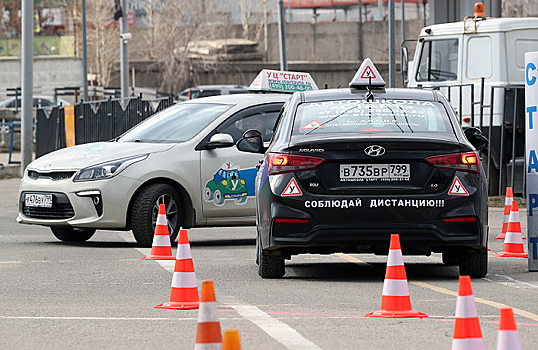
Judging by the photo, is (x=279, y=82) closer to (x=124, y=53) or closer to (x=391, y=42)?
(x=391, y=42)

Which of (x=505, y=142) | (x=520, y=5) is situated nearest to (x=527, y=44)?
(x=505, y=142)

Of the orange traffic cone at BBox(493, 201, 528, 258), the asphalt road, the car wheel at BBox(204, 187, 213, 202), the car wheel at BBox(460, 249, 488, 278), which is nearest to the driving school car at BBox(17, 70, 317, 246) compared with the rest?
the car wheel at BBox(204, 187, 213, 202)

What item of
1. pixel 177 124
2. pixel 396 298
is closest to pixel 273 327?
pixel 396 298

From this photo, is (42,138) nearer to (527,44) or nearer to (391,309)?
(527,44)

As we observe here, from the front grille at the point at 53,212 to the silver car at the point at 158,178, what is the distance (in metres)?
0.01

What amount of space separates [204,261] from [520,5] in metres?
59.5

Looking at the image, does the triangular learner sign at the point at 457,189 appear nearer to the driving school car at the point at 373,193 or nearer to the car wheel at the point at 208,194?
the driving school car at the point at 373,193

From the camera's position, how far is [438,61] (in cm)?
1847

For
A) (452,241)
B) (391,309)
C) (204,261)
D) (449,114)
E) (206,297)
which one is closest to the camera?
(206,297)

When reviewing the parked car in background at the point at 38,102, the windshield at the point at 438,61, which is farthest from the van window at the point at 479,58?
the parked car in background at the point at 38,102

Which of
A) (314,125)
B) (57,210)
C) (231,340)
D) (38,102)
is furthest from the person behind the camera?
(38,102)

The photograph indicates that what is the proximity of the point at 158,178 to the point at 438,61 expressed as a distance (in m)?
9.39

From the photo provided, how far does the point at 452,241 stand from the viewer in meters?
7.45

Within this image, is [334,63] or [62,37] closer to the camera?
[334,63]
